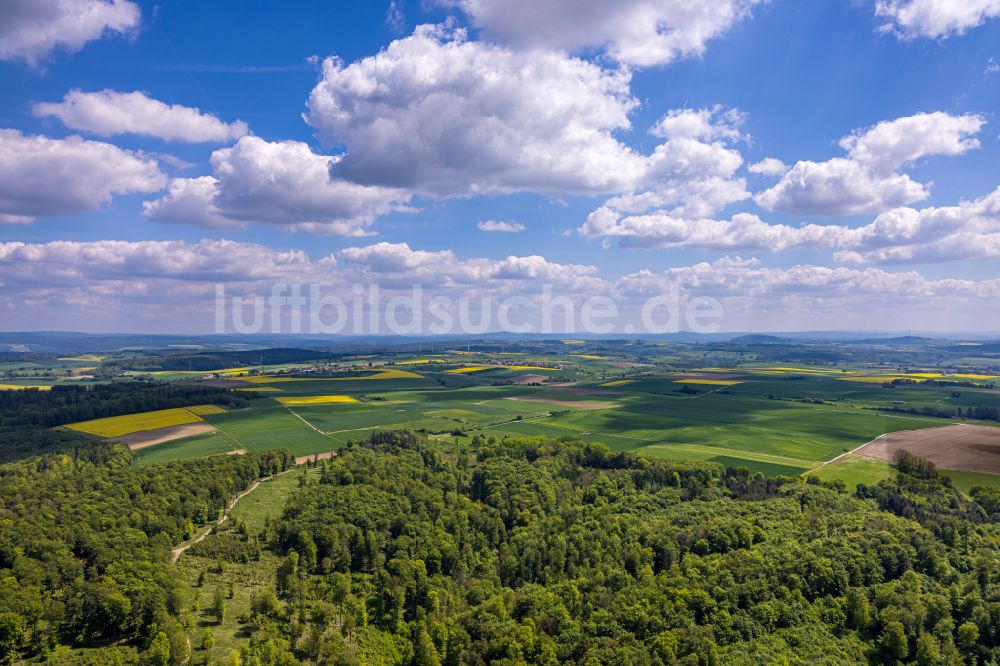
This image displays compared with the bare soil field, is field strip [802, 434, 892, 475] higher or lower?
lower

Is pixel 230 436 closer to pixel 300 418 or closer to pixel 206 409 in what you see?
pixel 300 418

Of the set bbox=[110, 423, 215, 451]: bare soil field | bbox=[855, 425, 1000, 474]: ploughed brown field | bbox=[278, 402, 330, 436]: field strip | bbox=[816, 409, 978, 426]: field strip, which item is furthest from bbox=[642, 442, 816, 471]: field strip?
bbox=[110, 423, 215, 451]: bare soil field

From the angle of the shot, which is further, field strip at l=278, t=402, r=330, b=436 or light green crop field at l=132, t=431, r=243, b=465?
field strip at l=278, t=402, r=330, b=436

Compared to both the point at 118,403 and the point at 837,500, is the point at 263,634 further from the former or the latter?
the point at 118,403

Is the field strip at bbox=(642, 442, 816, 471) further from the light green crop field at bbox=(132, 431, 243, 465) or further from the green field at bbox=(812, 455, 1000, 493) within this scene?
the light green crop field at bbox=(132, 431, 243, 465)

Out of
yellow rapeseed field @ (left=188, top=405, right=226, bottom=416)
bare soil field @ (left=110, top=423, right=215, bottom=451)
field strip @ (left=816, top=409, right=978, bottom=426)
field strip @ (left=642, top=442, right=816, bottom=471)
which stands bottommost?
field strip @ (left=642, top=442, right=816, bottom=471)

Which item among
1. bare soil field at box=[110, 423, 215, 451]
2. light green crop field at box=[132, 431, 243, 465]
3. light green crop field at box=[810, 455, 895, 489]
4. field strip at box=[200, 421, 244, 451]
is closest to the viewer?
light green crop field at box=[810, 455, 895, 489]

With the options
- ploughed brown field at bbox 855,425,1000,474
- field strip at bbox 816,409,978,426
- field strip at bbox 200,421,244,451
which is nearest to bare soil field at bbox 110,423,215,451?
field strip at bbox 200,421,244,451

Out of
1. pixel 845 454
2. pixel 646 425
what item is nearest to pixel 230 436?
pixel 646 425

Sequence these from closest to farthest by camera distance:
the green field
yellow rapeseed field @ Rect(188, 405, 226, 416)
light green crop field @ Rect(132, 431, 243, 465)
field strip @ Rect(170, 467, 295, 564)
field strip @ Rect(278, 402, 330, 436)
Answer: field strip @ Rect(170, 467, 295, 564)
the green field
light green crop field @ Rect(132, 431, 243, 465)
field strip @ Rect(278, 402, 330, 436)
yellow rapeseed field @ Rect(188, 405, 226, 416)
